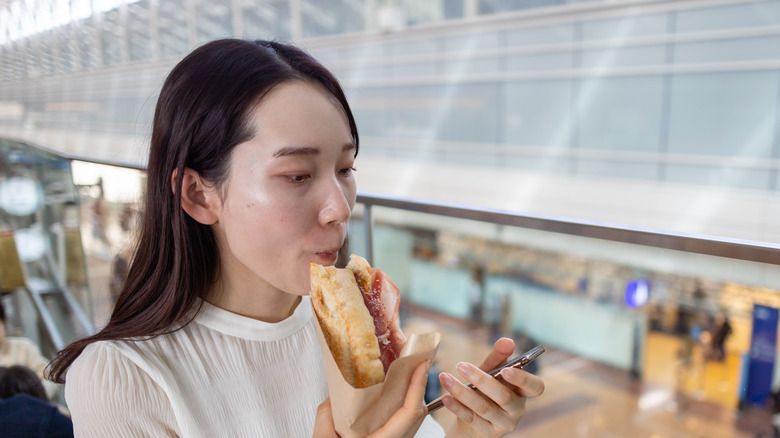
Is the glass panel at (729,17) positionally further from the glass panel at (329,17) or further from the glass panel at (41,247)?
the glass panel at (41,247)

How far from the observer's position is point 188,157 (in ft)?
3.32

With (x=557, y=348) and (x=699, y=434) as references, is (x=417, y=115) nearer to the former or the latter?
(x=557, y=348)

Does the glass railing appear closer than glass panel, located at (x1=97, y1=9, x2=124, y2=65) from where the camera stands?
No

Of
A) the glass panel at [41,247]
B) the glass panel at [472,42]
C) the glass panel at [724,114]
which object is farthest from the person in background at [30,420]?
the glass panel at [472,42]

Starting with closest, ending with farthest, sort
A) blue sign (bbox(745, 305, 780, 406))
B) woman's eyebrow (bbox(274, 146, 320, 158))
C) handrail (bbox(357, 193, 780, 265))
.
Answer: woman's eyebrow (bbox(274, 146, 320, 158)) → handrail (bbox(357, 193, 780, 265)) → blue sign (bbox(745, 305, 780, 406))

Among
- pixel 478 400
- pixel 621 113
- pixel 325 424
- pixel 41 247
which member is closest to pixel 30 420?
pixel 325 424

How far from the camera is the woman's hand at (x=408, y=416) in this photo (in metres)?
0.86

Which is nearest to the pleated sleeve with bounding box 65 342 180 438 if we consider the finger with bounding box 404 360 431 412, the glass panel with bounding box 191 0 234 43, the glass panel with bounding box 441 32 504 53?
the finger with bounding box 404 360 431 412

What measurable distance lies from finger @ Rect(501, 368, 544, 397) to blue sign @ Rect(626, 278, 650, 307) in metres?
8.09

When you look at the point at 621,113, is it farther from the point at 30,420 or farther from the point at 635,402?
the point at 30,420

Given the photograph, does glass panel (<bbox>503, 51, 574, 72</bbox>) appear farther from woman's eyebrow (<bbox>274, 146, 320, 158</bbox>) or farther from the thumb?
the thumb

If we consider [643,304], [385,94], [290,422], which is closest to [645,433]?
[643,304]

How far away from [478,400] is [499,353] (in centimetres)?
13

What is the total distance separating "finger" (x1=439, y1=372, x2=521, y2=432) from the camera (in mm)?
882
